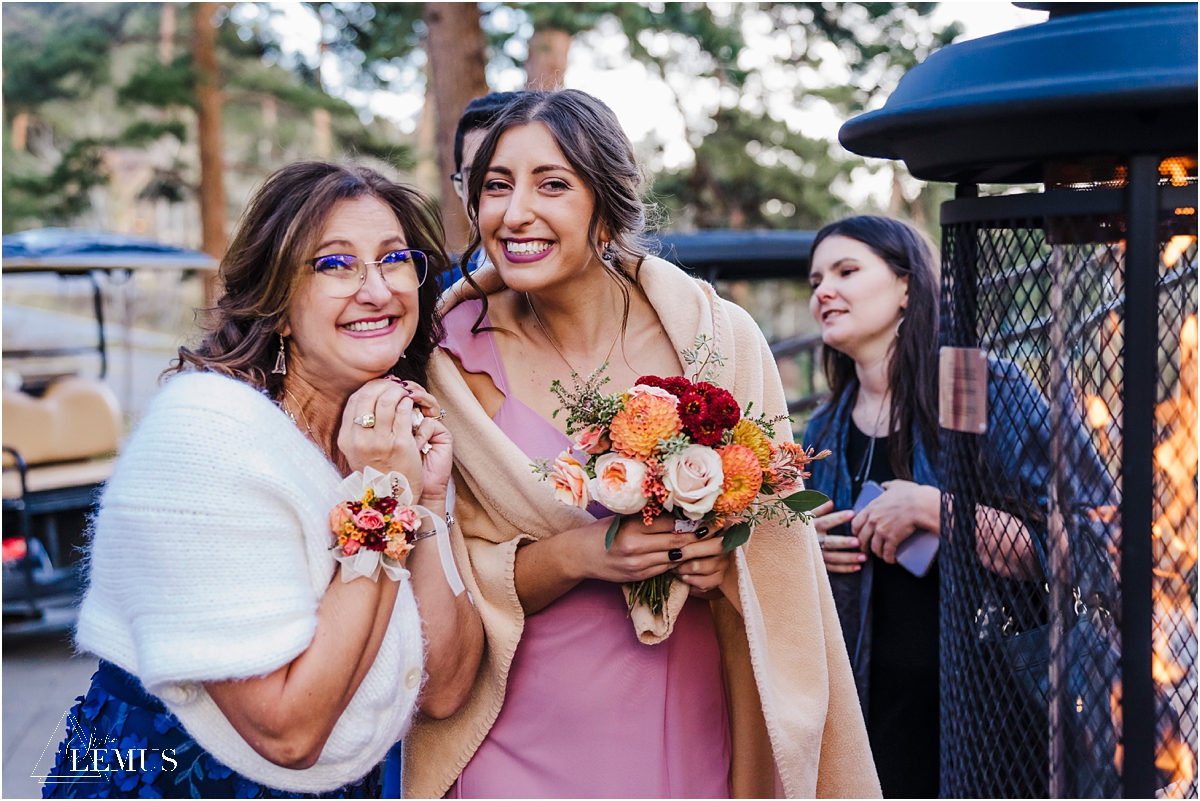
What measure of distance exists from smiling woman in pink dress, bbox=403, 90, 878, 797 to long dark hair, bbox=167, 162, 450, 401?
0.35m

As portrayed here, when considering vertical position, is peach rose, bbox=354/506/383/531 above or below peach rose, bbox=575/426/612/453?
below

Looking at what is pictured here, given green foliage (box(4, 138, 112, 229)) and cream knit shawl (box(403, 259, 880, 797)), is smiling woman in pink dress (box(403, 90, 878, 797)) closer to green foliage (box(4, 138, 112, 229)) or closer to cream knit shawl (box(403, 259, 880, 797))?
cream knit shawl (box(403, 259, 880, 797))

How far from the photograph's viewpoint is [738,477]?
6.28 feet

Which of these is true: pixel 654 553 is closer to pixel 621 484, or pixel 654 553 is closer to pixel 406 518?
pixel 621 484

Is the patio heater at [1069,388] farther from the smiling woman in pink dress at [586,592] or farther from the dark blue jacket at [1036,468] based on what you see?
the smiling woman in pink dress at [586,592]

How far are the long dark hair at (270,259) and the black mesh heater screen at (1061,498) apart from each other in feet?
4.17

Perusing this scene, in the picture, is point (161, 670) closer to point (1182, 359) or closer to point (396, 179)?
point (396, 179)

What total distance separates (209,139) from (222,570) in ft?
52.1

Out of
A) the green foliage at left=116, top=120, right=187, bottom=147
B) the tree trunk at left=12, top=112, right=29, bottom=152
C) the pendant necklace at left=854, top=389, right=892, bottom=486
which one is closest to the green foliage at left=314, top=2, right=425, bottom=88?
the green foliage at left=116, top=120, right=187, bottom=147

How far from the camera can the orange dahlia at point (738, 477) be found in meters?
1.91

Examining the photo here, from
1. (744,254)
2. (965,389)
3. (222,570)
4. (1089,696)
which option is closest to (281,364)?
(222,570)

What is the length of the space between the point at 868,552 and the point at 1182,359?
1286 mm

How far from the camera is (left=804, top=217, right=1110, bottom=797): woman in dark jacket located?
111 inches

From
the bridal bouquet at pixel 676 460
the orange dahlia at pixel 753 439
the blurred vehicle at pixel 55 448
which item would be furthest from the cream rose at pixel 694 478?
the blurred vehicle at pixel 55 448
